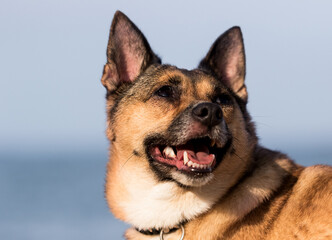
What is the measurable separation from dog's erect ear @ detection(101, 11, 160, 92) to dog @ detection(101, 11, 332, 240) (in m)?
0.01

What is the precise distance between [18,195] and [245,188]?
3472cm

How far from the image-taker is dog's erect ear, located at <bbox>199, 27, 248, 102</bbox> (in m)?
6.22

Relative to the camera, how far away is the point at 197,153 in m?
5.26

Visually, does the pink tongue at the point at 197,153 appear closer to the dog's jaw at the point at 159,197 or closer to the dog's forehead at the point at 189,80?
the dog's jaw at the point at 159,197

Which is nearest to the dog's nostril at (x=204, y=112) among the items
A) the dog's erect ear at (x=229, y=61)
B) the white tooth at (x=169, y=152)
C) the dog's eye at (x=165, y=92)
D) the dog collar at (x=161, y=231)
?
the white tooth at (x=169, y=152)

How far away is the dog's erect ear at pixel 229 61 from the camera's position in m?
6.22

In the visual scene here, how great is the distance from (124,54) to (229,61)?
1.17 metres

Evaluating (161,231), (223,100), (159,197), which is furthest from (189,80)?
(161,231)

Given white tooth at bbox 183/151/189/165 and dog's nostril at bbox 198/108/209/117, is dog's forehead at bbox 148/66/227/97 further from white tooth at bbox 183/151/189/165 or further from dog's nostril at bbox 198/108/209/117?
white tooth at bbox 183/151/189/165

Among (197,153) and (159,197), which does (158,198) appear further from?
(197,153)

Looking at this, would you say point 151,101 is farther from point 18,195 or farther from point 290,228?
point 18,195

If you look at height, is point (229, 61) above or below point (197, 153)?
above

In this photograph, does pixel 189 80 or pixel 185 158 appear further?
pixel 189 80

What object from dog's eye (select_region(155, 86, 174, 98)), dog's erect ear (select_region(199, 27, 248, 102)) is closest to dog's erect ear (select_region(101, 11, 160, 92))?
dog's eye (select_region(155, 86, 174, 98))
